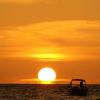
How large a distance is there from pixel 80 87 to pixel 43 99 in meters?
7.35

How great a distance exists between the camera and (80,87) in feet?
331

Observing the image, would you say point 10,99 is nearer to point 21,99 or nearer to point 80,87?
point 21,99

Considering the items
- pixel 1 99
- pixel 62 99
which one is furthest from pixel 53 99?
pixel 1 99

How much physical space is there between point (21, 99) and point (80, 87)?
10430 mm

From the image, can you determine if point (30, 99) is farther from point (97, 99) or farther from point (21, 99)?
point (97, 99)

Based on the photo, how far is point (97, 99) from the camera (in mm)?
97875

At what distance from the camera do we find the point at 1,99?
95.5 meters

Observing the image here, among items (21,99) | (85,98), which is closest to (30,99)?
(21,99)

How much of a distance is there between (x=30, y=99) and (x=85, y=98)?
8.77 metres

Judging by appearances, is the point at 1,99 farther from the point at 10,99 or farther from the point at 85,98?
the point at 85,98

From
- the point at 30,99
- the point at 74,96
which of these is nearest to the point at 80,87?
the point at 74,96

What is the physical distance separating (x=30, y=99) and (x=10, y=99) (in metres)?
3.34

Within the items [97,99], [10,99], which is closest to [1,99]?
[10,99]

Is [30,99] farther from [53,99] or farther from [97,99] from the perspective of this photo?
[97,99]
